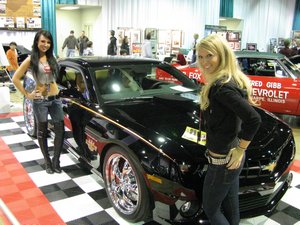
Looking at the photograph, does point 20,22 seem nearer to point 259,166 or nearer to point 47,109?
point 47,109

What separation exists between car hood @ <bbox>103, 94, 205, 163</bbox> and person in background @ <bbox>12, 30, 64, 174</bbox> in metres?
0.72

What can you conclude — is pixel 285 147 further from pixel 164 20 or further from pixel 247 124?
pixel 164 20

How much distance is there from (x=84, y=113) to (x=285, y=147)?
1.80 metres

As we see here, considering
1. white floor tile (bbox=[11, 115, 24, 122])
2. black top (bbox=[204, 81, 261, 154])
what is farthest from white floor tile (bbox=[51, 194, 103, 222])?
white floor tile (bbox=[11, 115, 24, 122])

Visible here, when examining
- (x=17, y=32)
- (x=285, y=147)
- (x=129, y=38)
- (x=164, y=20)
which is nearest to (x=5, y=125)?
(x=285, y=147)

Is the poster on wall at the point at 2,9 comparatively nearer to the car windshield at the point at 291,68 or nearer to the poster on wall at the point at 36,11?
the poster on wall at the point at 36,11

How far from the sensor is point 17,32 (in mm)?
11523

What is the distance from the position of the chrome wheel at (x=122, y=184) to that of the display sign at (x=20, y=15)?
10221mm

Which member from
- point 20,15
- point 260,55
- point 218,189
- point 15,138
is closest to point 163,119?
point 218,189

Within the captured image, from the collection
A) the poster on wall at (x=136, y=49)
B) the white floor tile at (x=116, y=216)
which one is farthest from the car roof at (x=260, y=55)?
the poster on wall at (x=136, y=49)

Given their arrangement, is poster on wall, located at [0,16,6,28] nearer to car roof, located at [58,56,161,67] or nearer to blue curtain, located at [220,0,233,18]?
car roof, located at [58,56,161,67]

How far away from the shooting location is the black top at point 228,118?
1523mm

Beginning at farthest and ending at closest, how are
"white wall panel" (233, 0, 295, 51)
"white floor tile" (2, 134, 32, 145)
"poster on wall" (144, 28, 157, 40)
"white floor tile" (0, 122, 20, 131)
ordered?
"white wall panel" (233, 0, 295, 51), "poster on wall" (144, 28, 157, 40), "white floor tile" (0, 122, 20, 131), "white floor tile" (2, 134, 32, 145)

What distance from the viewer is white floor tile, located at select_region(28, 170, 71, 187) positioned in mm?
3305
